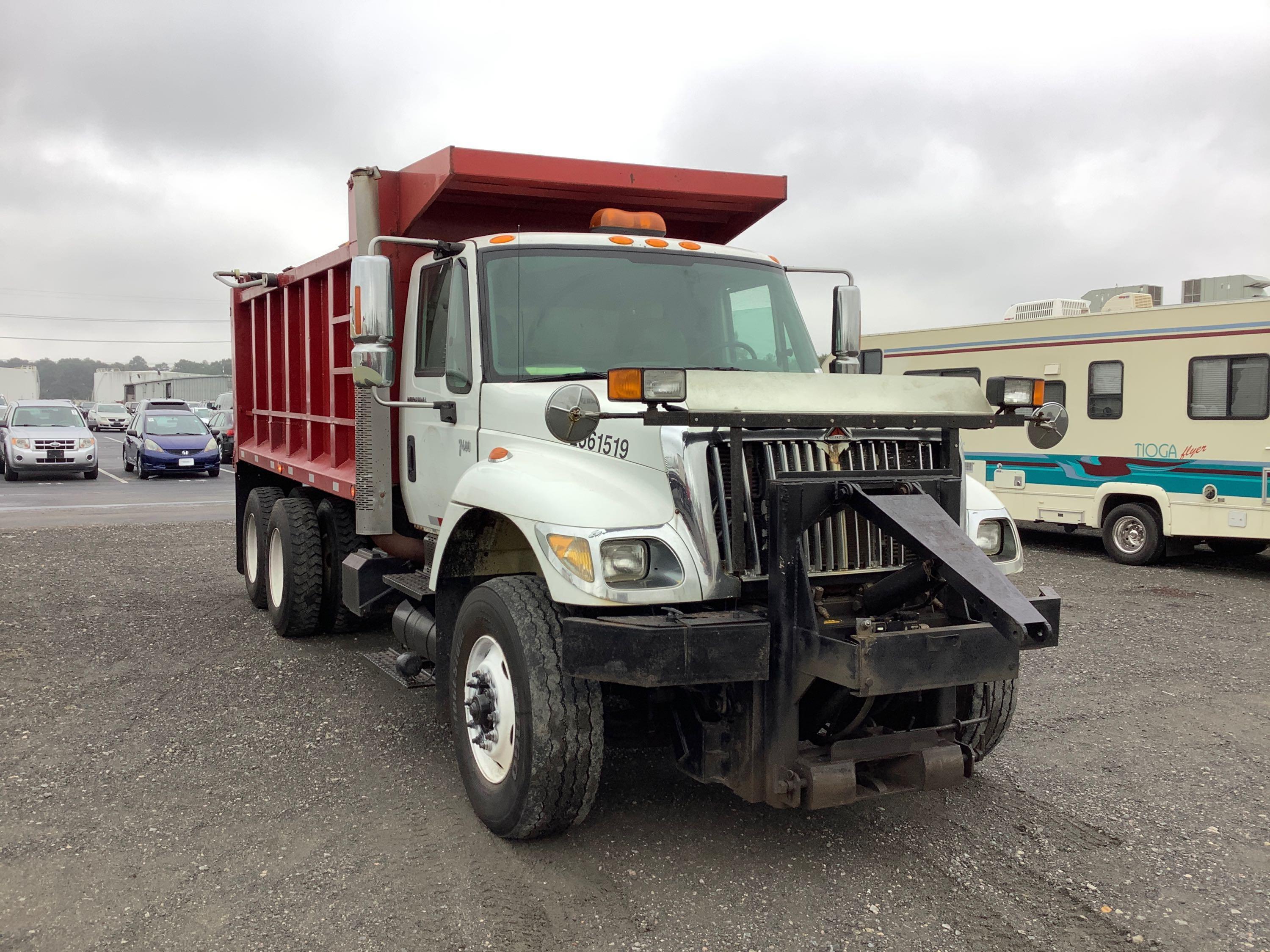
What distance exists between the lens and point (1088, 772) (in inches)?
200

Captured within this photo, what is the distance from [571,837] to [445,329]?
2.49 m

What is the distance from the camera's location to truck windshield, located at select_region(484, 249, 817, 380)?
15.8ft

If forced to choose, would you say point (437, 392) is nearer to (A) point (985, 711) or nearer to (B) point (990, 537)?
(B) point (990, 537)

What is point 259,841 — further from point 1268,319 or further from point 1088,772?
point 1268,319

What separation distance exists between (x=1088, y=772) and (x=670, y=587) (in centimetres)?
270

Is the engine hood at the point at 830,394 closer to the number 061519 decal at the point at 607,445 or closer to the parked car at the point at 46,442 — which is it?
the number 061519 decal at the point at 607,445

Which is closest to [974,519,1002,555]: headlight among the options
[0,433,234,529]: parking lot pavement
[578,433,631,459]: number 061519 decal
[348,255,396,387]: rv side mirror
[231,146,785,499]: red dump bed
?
[578,433,631,459]: number 061519 decal

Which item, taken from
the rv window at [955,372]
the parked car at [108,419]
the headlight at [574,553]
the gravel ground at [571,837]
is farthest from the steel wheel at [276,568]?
the parked car at [108,419]

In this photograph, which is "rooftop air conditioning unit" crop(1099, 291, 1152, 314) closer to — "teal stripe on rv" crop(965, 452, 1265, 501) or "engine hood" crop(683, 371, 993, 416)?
"teal stripe on rv" crop(965, 452, 1265, 501)

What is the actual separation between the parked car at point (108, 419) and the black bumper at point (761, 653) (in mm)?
55243

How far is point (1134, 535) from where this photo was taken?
11953mm

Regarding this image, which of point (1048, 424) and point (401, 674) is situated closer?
point (1048, 424)

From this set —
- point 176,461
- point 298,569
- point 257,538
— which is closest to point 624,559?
point 298,569

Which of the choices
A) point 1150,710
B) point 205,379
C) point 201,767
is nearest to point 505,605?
point 201,767
